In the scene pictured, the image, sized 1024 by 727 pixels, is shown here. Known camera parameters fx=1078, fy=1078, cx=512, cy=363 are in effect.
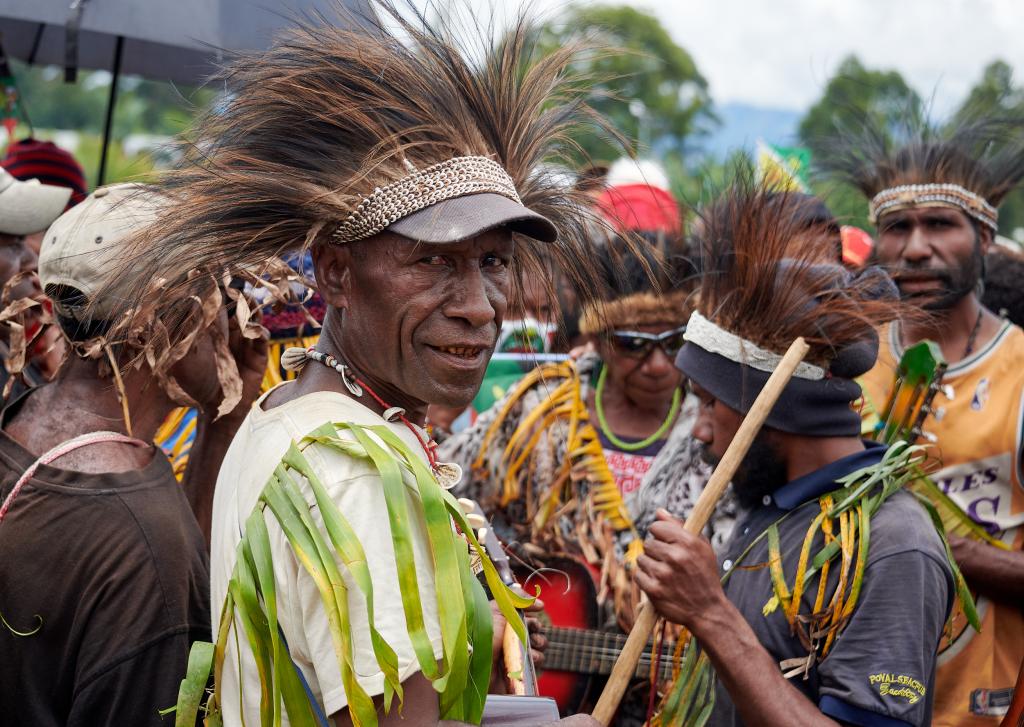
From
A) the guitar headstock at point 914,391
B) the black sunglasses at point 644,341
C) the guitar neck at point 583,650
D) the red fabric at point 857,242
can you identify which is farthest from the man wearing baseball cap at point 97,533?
the red fabric at point 857,242

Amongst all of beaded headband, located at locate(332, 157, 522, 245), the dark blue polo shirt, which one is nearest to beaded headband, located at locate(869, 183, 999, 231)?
the dark blue polo shirt

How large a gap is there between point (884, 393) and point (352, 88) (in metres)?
2.98

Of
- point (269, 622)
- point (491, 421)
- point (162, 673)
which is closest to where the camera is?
point (269, 622)

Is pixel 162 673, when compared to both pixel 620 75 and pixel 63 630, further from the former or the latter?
pixel 620 75

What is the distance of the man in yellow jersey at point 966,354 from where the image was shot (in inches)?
148

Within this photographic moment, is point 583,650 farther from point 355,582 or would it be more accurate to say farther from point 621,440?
point 355,582

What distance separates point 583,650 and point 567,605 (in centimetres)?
21

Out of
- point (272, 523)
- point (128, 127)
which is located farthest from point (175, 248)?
point (128, 127)

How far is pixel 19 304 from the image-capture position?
2877 mm

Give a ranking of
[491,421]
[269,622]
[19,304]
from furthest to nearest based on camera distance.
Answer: [491,421], [19,304], [269,622]

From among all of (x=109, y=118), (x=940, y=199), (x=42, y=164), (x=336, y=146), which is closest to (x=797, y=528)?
(x=336, y=146)

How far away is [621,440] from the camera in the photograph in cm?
475

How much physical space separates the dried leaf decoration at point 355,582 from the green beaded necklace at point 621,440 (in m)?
2.81

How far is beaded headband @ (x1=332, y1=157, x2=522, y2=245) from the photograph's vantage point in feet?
6.57
